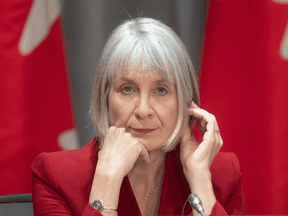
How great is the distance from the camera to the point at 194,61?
1512 mm

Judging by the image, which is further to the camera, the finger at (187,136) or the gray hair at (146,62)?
the finger at (187,136)

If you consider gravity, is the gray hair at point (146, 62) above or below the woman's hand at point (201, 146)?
above

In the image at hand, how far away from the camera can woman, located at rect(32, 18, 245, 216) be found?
985 millimetres

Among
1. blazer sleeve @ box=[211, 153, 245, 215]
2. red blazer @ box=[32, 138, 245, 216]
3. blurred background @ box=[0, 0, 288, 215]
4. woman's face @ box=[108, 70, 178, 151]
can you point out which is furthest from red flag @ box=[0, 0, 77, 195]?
blazer sleeve @ box=[211, 153, 245, 215]

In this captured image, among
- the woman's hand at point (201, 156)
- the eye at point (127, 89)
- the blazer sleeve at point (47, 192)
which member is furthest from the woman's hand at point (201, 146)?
the blazer sleeve at point (47, 192)

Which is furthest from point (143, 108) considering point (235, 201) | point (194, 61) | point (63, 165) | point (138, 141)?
point (194, 61)

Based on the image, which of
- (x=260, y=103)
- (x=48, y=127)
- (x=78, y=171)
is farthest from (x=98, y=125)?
(x=260, y=103)

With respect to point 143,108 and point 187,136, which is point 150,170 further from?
point 143,108

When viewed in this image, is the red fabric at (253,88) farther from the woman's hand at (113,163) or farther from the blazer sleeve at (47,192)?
the blazer sleeve at (47,192)

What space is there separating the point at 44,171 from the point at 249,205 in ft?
3.21

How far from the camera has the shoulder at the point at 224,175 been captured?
111cm

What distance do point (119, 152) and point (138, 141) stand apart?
0.08 metres

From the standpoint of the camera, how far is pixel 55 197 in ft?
3.36

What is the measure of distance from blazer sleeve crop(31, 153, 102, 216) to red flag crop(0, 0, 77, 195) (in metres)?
0.38
